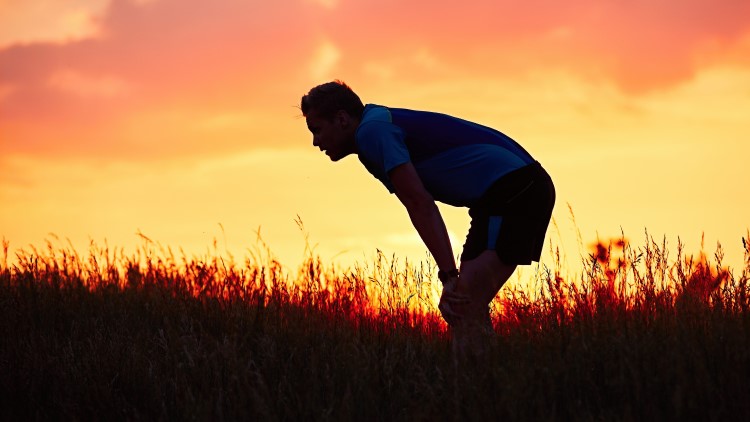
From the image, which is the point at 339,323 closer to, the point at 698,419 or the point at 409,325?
the point at 409,325

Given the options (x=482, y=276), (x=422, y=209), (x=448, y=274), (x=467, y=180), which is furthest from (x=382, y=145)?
(x=482, y=276)

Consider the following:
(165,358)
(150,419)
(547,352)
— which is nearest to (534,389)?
(547,352)

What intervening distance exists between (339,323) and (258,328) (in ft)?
1.83

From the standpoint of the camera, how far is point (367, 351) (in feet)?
16.3

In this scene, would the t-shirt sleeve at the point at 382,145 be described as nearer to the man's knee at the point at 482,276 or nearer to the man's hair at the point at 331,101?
the man's hair at the point at 331,101

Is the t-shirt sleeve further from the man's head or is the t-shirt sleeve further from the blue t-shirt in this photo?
the man's head

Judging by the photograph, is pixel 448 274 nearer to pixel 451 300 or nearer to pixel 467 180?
pixel 451 300

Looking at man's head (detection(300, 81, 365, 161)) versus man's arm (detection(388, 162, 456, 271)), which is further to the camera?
man's head (detection(300, 81, 365, 161))

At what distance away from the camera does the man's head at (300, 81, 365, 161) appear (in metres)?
4.53

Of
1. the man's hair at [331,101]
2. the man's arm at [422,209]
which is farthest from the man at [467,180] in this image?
the man's arm at [422,209]

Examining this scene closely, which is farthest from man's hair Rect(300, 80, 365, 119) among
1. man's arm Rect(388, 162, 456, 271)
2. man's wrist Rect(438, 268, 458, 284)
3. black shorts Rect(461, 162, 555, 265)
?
man's wrist Rect(438, 268, 458, 284)

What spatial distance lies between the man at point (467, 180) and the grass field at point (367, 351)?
34 cm

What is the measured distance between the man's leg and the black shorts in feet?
0.20

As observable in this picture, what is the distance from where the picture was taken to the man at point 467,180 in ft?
14.6
